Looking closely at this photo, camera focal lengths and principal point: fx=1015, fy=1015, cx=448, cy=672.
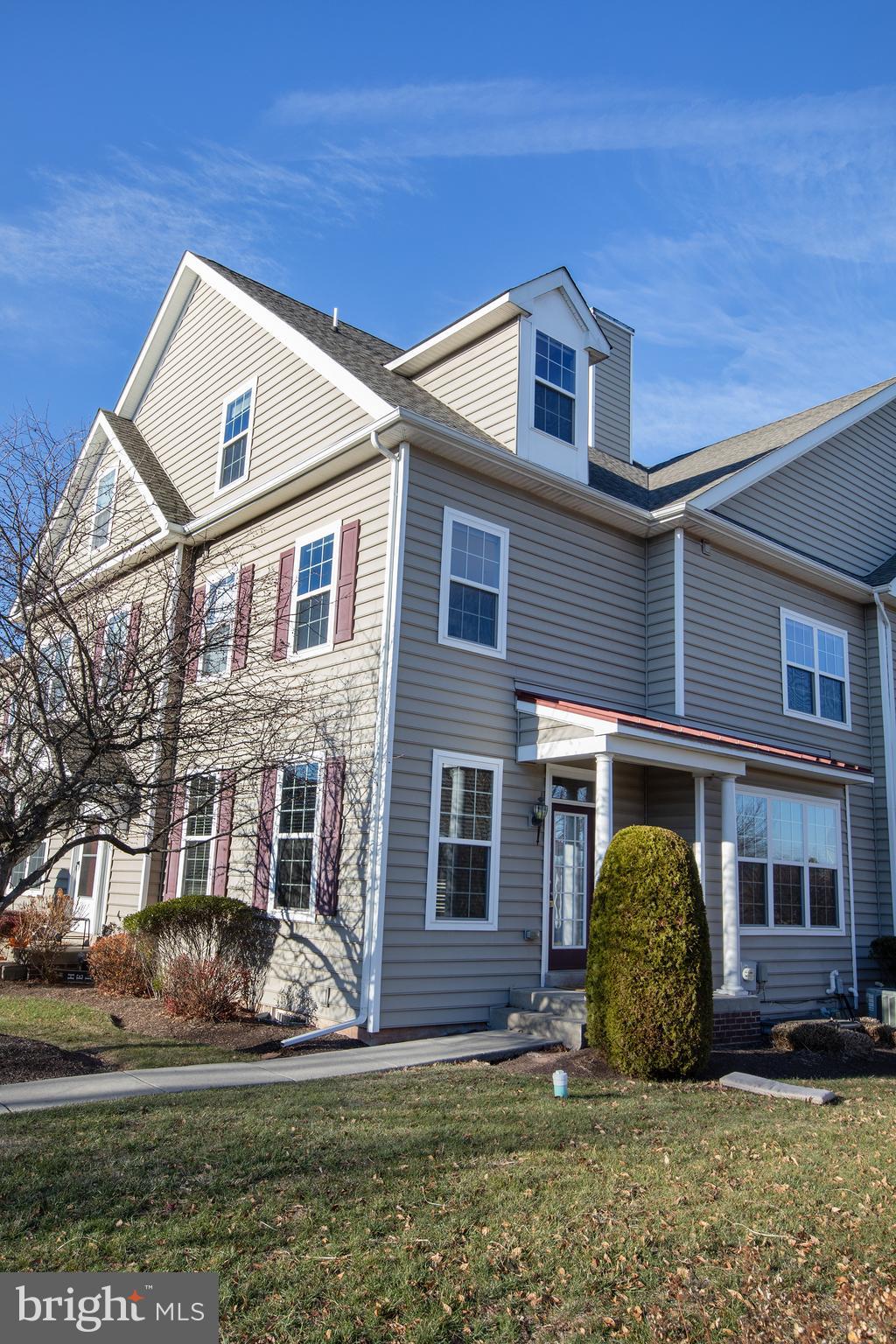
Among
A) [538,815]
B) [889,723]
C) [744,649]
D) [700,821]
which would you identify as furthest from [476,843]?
[889,723]

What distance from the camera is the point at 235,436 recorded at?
47.6ft

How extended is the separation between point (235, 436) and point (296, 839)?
6.22 meters

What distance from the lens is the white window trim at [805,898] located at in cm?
1295

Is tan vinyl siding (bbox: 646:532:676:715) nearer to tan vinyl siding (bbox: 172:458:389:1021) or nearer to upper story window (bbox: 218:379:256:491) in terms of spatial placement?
tan vinyl siding (bbox: 172:458:389:1021)

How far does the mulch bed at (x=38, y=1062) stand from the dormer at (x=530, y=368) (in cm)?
779

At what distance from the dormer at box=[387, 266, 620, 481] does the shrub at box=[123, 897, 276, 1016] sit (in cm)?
621

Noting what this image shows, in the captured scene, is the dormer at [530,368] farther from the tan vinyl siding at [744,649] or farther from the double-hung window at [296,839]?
the double-hung window at [296,839]

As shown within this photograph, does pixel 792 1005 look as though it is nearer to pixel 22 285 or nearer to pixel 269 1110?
pixel 269 1110

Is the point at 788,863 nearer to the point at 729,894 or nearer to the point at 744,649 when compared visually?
the point at 729,894

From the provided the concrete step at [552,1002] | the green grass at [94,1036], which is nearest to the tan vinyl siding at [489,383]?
the concrete step at [552,1002]

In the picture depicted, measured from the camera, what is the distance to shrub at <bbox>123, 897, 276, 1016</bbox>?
10797mm

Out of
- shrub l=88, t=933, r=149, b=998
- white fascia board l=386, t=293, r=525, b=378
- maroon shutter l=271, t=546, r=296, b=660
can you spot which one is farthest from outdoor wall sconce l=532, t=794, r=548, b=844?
white fascia board l=386, t=293, r=525, b=378

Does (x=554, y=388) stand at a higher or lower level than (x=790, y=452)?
lower

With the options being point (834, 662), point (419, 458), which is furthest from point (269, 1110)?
point (834, 662)
